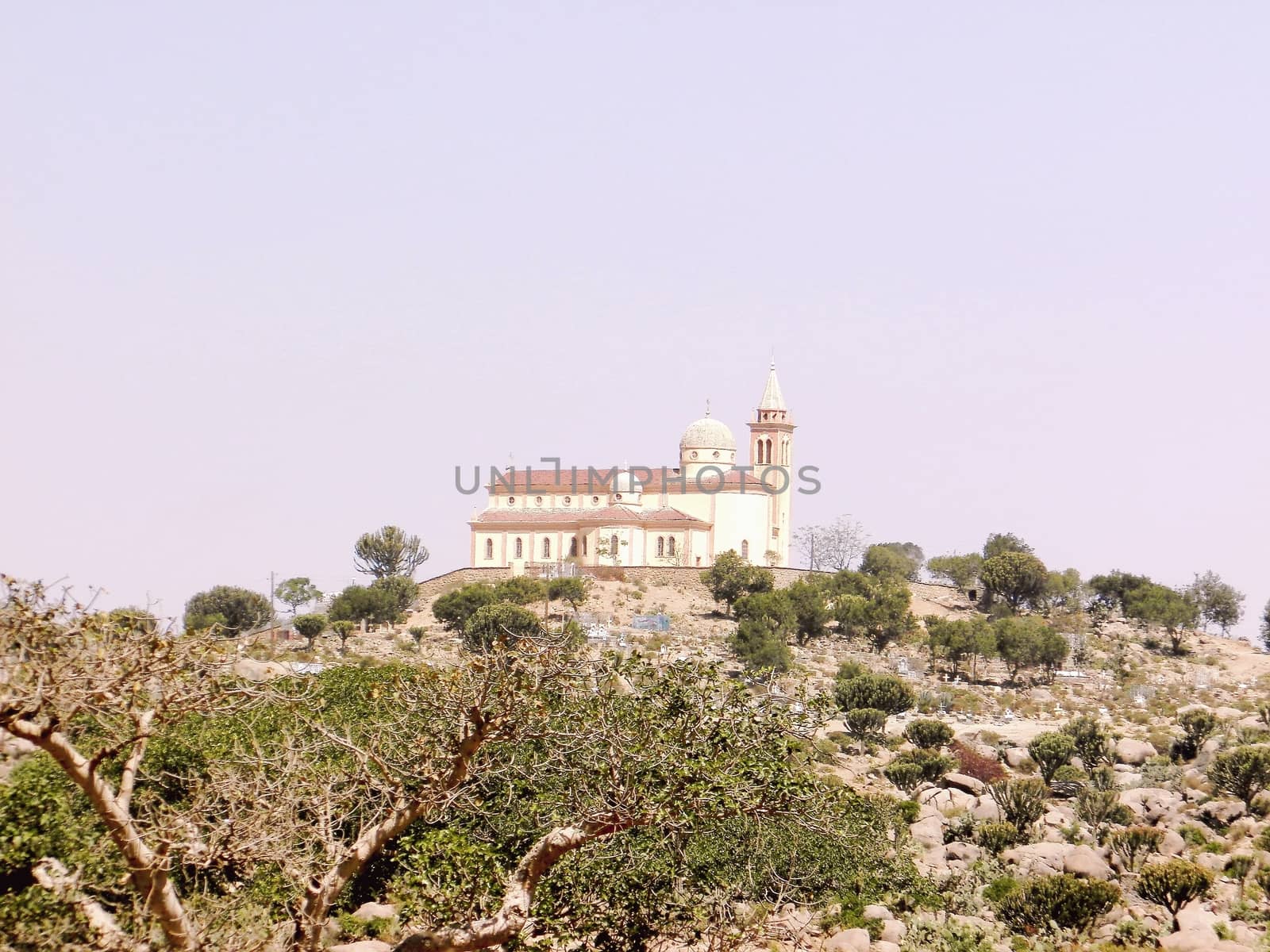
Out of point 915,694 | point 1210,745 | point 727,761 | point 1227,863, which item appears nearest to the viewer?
point 727,761

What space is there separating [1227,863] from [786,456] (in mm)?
59173

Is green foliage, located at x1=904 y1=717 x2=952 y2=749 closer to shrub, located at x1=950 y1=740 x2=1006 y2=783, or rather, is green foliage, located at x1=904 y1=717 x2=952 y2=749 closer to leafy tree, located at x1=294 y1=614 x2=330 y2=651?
shrub, located at x1=950 y1=740 x2=1006 y2=783

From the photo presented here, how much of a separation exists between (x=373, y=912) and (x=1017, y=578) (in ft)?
216

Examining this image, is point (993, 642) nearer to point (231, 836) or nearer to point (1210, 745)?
point (1210, 745)

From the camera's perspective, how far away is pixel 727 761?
14.8m

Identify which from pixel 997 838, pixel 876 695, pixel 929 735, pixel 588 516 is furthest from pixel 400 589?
pixel 997 838

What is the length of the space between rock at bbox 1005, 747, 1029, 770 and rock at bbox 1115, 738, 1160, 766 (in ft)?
9.10

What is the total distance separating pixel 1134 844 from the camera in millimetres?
29109

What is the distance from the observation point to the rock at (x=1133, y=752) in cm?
4491

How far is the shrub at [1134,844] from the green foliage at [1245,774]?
6836 millimetres

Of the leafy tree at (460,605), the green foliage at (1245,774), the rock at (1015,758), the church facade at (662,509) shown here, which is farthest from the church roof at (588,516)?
the green foliage at (1245,774)

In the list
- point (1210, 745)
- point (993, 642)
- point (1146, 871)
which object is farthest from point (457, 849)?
point (993, 642)

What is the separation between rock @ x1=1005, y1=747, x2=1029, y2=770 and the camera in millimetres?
44219

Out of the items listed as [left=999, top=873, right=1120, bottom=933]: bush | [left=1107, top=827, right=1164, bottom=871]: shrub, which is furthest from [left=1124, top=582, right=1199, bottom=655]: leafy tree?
[left=999, top=873, right=1120, bottom=933]: bush
